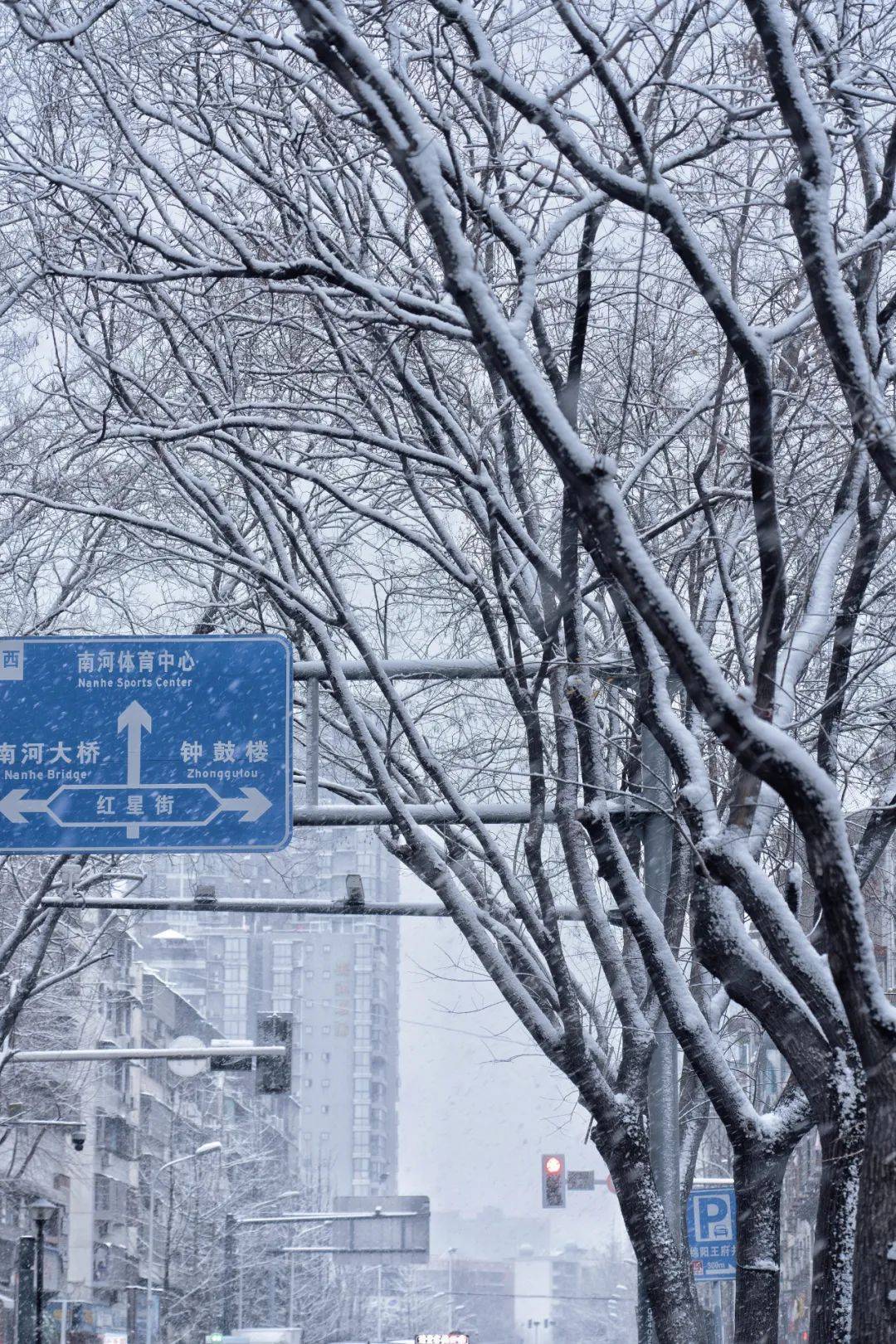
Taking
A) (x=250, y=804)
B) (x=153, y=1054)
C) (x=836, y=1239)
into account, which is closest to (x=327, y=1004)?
(x=153, y=1054)

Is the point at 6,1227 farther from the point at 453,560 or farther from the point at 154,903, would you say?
the point at 453,560

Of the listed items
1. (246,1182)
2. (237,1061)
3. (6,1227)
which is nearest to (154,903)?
(237,1061)

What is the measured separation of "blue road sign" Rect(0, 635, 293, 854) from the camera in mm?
10680

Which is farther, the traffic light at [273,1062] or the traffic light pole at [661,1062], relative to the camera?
the traffic light at [273,1062]

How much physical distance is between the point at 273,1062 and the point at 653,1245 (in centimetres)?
1358

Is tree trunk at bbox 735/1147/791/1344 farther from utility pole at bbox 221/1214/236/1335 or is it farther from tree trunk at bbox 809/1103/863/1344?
utility pole at bbox 221/1214/236/1335

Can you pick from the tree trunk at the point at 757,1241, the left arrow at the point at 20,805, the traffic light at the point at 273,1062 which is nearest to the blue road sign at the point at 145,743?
the left arrow at the point at 20,805

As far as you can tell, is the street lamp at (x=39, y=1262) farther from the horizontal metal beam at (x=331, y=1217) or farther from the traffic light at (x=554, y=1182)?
the horizontal metal beam at (x=331, y=1217)

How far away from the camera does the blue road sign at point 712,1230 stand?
1775cm

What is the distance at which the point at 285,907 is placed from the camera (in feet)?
42.3

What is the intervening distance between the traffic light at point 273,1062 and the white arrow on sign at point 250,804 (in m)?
11.3

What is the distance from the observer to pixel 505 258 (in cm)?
1170

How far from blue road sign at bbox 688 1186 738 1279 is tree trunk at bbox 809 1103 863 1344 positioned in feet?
33.8

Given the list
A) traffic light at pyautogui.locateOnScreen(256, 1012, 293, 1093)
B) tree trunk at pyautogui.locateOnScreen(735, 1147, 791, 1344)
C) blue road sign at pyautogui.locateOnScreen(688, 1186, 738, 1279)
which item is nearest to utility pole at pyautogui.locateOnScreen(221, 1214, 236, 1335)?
traffic light at pyautogui.locateOnScreen(256, 1012, 293, 1093)
